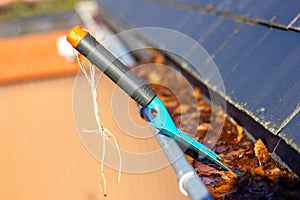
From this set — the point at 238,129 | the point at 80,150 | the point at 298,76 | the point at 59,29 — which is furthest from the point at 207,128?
the point at 59,29

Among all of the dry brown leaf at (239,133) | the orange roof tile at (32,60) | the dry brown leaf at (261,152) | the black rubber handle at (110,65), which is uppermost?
the orange roof tile at (32,60)

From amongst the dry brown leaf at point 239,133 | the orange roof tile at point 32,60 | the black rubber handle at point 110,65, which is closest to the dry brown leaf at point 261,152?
the dry brown leaf at point 239,133

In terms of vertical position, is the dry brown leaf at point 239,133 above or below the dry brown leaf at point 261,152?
above

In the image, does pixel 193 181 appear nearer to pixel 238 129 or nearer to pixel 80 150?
pixel 238 129

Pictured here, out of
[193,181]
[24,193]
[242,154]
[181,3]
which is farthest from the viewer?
[24,193]

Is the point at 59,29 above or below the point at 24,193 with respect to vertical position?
above

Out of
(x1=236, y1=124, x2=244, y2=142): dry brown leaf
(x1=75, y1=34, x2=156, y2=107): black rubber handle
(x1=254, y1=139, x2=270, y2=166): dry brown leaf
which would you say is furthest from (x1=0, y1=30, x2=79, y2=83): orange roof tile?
(x1=75, y1=34, x2=156, y2=107): black rubber handle

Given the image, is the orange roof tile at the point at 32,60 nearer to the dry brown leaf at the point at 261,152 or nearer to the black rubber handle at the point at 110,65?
the dry brown leaf at the point at 261,152

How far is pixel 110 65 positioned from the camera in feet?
5.74

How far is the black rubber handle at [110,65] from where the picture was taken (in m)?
1.72

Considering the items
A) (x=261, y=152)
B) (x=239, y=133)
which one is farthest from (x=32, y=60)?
(x=261, y=152)

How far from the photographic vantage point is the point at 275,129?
1.75 m

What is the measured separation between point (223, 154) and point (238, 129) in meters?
0.18

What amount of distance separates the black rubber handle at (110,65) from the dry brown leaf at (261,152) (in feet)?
1.47
